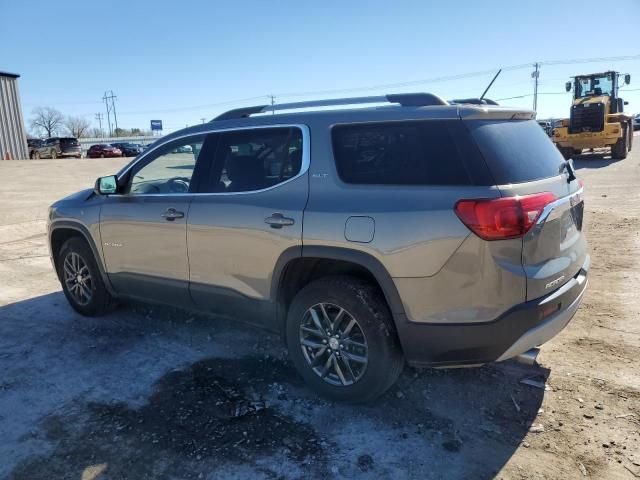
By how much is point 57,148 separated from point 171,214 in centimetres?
3939

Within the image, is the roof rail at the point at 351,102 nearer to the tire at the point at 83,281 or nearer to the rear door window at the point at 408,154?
the rear door window at the point at 408,154

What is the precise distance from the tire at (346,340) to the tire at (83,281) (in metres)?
2.35

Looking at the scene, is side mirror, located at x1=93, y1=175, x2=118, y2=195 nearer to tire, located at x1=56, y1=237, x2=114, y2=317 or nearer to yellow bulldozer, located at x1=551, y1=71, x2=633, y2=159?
tire, located at x1=56, y1=237, x2=114, y2=317

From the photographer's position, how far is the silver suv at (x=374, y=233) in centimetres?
276

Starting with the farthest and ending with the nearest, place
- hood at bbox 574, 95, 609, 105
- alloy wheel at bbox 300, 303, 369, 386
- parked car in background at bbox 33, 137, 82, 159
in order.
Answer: parked car in background at bbox 33, 137, 82, 159 → hood at bbox 574, 95, 609, 105 → alloy wheel at bbox 300, 303, 369, 386

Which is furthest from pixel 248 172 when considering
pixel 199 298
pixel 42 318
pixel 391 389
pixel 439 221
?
pixel 42 318

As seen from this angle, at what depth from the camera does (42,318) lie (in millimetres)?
5102

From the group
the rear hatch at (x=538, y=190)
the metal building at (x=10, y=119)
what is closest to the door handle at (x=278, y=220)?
the rear hatch at (x=538, y=190)

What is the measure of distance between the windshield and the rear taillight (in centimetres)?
2245

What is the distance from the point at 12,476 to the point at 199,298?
1669 mm

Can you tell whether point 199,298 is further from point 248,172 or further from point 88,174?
point 88,174

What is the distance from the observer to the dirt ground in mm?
2779

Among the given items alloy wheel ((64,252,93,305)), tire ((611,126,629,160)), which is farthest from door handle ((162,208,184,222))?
tire ((611,126,629,160))

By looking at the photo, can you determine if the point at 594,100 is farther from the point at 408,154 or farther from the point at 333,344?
the point at 333,344
